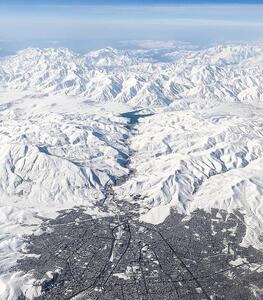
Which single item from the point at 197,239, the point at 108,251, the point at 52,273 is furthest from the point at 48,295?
the point at 197,239

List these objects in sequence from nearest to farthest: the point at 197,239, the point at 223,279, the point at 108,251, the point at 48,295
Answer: the point at 48,295
the point at 223,279
the point at 108,251
the point at 197,239

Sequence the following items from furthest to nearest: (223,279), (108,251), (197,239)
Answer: (197,239), (108,251), (223,279)

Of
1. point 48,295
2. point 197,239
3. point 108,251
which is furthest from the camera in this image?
point 197,239

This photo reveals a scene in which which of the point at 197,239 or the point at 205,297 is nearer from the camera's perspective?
the point at 205,297

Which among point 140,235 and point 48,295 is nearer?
point 48,295

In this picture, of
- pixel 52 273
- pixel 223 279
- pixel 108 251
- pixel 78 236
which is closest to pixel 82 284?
pixel 52 273

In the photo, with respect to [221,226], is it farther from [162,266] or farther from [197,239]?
[162,266]

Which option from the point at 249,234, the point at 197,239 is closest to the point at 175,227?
the point at 197,239

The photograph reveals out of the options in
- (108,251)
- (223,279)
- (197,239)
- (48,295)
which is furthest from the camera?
(197,239)

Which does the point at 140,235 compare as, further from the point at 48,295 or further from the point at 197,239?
the point at 48,295
